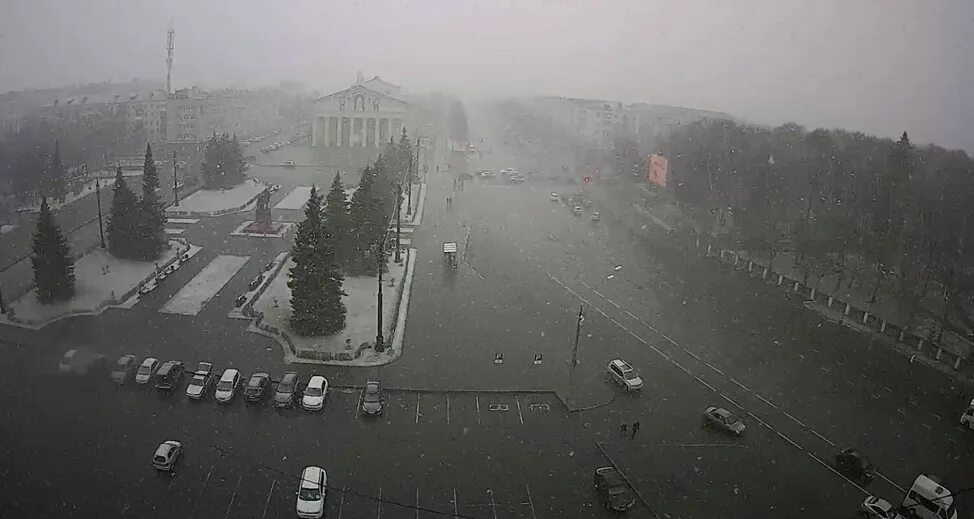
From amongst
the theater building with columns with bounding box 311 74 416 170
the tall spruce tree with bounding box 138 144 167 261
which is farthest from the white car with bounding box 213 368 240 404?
the theater building with columns with bounding box 311 74 416 170

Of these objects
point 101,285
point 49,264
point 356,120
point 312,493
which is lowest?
point 312,493

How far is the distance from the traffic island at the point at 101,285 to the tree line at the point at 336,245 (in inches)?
106

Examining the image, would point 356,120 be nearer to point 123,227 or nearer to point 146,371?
point 123,227

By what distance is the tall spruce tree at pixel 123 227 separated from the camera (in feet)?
43.0

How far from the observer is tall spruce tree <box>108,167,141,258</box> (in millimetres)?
13102

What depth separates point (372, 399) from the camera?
8008 millimetres

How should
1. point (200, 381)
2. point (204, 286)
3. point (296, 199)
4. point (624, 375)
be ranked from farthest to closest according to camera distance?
point (296, 199) < point (204, 286) < point (624, 375) < point (200, 381)

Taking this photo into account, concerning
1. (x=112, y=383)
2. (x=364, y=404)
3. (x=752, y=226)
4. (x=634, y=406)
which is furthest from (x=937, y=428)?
(x=112, y=383)

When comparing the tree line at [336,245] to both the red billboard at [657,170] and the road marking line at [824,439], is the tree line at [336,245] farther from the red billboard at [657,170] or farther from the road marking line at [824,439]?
the red billboard at [657,170]

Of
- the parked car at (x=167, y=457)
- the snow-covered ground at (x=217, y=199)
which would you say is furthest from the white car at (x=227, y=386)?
the snow-covered ground at (x=217, y=199)

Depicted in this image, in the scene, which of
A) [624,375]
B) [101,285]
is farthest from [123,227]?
[624,375]

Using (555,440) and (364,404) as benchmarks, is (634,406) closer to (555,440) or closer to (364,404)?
(555,440)

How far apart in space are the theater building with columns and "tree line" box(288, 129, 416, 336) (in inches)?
507

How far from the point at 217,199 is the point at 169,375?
12868 millimetres
